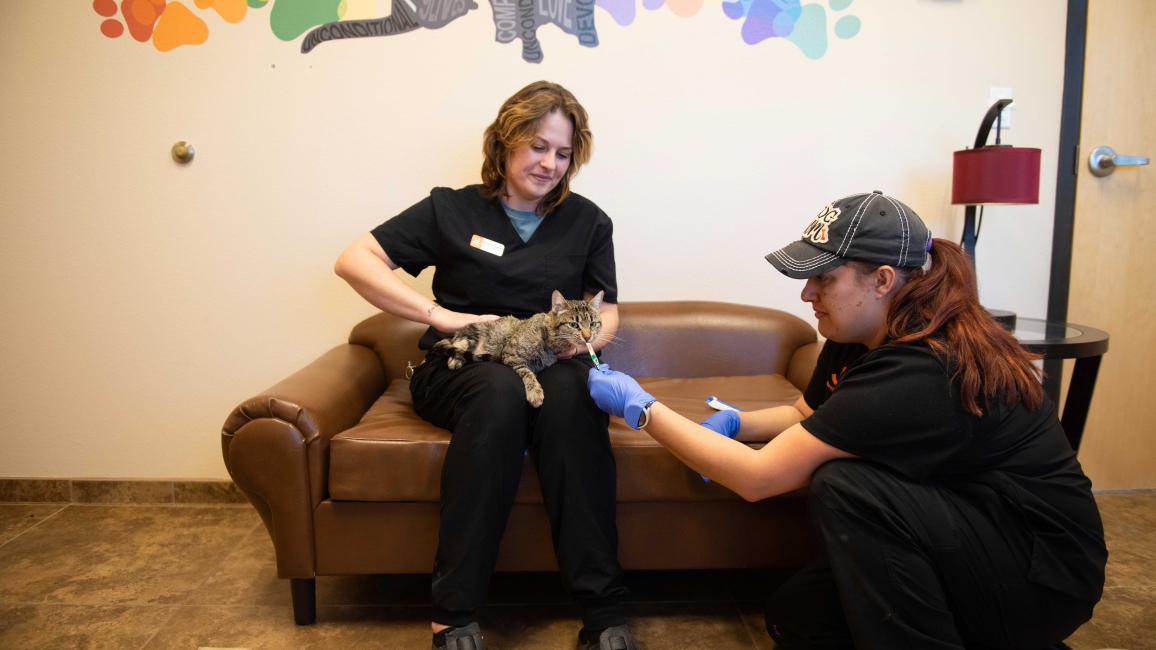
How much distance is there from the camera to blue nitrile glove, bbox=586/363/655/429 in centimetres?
157

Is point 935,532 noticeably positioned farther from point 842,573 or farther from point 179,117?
point 179,117

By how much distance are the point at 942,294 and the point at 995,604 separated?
585mm

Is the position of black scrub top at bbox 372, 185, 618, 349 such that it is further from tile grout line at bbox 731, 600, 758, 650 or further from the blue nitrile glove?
tile grout line at bbox 731, 600, 758, 650

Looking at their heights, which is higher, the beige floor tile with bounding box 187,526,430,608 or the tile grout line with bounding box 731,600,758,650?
the beige floor tile with bounding box 187,526,430,608

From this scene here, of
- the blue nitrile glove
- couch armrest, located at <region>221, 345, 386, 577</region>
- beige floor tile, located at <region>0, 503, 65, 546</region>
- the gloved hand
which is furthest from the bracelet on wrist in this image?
beige floor tile, located at <region>0, 503, 65, 546</region>

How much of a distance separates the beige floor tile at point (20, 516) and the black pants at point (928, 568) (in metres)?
2.52

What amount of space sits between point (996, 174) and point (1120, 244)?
80cm

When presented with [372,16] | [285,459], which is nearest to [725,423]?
[285,459]

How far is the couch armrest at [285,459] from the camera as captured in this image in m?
1.69

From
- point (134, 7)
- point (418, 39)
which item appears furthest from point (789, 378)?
point (134, 7)

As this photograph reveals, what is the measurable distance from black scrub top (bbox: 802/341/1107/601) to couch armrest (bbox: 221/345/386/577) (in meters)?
1.16

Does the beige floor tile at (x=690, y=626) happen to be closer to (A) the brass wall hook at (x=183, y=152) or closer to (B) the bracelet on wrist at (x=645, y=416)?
(B) the bracelet on wrist at (x=645, y=416)

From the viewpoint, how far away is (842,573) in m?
1.35

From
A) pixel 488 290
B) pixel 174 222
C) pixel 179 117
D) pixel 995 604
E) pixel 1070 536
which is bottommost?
pixel 995 604
